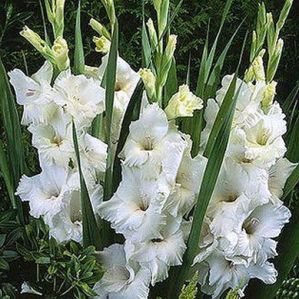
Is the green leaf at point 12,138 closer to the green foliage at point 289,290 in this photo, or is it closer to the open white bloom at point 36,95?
the open white bloom at point 36,95

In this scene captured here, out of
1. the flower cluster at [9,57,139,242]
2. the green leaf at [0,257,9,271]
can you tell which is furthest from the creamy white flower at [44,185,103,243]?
the green leaf at [0,257,9,271]

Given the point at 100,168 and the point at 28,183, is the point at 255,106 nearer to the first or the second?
the point at 100,168

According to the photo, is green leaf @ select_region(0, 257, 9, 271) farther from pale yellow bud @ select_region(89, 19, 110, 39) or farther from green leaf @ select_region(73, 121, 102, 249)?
pale yellow bud @ select_region(89, 19, 110, 39)

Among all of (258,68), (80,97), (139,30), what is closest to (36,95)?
(80,97)

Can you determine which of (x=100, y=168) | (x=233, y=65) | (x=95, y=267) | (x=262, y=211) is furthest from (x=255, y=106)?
(x=233, y=65)

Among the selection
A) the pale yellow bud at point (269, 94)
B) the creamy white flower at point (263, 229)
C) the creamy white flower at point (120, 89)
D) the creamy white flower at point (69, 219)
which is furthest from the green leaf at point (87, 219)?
the pale yellow bud at point (269, 94)

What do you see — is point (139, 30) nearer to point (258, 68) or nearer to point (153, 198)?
point (258, 68)

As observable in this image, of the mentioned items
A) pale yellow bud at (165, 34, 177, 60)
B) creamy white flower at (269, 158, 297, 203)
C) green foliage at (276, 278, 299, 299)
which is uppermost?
pale yellow bud at (165, 34, 177, 60)
